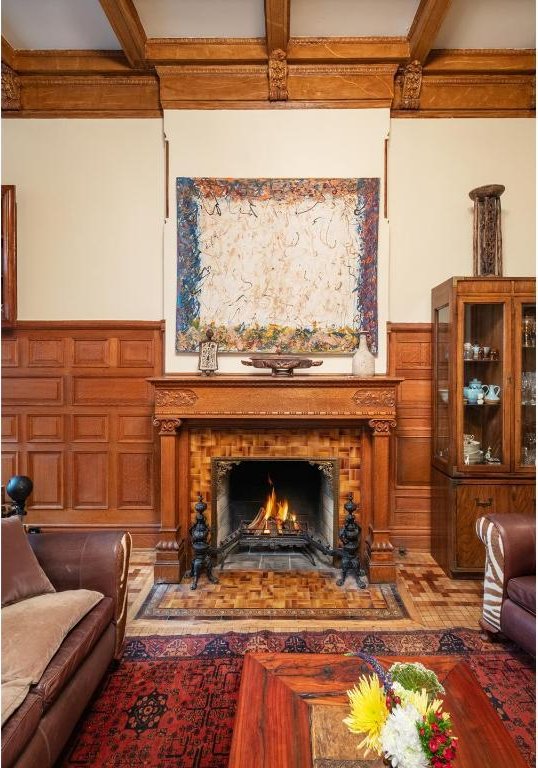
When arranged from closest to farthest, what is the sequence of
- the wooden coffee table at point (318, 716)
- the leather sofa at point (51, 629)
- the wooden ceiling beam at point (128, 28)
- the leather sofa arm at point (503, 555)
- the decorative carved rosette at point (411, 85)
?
1. the wooden coffee table at point (318, 716)
2. the leather sofa at point (51, 629)
3. the leather sofa arm at point (503, 555)
4. the wooden ceiling beam at point (128, 28)
5. the decorative carved rosette at point (411, 85)

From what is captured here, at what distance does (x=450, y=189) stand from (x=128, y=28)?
2506mm

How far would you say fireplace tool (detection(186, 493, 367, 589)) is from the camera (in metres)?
3.55

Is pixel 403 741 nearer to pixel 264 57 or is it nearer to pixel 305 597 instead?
pixel 305 597

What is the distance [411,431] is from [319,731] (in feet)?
9.31

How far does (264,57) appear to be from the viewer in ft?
12.4

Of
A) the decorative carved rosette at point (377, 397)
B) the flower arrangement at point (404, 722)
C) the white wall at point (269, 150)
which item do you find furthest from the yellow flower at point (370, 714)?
the white wall at point (269, 150)

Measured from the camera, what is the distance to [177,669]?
2502 mm

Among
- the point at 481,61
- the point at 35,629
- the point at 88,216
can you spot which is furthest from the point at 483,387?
the point at 88,216

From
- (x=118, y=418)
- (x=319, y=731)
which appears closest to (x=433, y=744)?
(x=319, y=731)

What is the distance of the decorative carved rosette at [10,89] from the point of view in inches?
155

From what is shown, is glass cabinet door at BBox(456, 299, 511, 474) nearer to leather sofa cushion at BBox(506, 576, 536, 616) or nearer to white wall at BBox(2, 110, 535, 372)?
white wall at BBox(2, 110, 535, 372)

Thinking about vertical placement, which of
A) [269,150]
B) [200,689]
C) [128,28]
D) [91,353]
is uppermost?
[128,28]

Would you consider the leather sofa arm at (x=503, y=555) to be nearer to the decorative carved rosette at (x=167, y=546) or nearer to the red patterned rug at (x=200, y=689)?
the red patterned rug at (x=200, y=689)

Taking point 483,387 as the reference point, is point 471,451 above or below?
below
